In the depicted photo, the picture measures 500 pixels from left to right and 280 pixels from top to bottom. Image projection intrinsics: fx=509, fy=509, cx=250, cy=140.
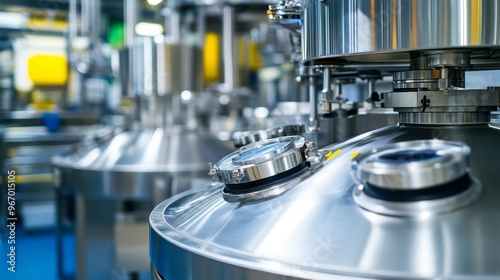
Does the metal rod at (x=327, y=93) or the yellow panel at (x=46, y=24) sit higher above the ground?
the yellow panel at (x=46, y=24)

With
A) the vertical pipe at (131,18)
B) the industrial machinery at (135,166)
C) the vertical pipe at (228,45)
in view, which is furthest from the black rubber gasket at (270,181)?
the vertical pipe at (131,18)

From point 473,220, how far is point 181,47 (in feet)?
Answer: 5.40

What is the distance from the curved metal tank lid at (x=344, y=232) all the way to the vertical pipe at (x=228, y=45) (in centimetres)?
157

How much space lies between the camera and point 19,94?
5.06 metres

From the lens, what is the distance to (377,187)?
1.76 ft

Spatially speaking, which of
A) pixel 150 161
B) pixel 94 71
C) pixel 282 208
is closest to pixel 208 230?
pixel 282 208

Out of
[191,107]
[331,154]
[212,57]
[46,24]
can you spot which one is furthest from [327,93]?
[46,24]

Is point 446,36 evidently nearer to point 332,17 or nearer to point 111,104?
point 332,17

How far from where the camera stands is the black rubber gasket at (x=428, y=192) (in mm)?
511

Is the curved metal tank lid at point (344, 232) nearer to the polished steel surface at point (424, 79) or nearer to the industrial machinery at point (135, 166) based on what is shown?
the polished steel surface at point (424, 79)

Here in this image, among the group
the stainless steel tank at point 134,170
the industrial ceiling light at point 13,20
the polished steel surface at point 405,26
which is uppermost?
the industrial ceiling light at point 13,20

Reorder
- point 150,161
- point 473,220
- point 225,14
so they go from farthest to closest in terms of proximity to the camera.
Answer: point 225,14 < point 150,161 < point 473,220

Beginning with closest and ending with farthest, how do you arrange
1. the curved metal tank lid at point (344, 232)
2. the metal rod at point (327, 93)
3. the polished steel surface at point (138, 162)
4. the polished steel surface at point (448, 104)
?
1. the curved metal tank lid at point (344, 232)
2. the polished steel surface at point (448, 104)
3. the metal rod at point (327, 93)
4. the polished steel surface at point (138, 162)

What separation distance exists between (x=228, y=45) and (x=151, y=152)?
0.70 meters
